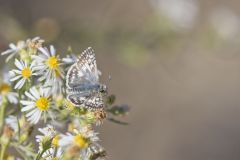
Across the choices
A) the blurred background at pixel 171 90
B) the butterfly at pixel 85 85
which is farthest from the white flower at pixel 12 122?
the blurred background at pixel 171 90

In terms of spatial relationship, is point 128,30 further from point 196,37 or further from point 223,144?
point 223,144

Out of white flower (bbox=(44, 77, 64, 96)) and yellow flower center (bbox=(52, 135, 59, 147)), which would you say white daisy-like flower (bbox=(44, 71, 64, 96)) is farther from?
yellow flower center (bbox=(52, 135, 59, 147))

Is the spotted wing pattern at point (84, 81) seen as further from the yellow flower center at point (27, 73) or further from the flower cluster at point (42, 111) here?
the yellow flower center at point (27, 73)

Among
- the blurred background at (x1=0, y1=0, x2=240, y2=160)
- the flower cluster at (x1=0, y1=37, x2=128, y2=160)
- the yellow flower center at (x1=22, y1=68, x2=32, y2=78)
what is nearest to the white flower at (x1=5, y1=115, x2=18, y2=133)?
the flower cluster at (x1=0, y1=37, x2=128, y2=160)

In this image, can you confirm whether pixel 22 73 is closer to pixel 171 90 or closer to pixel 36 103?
pixel 36 103

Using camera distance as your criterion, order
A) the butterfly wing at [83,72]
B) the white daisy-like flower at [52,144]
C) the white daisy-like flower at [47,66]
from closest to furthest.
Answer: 1. the white daisy-like flower at [52,144]
2. the butterfly wing at [83,72]
3. the white daisy-like flower at [47,66]

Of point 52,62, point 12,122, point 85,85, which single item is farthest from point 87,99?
point 12,122
